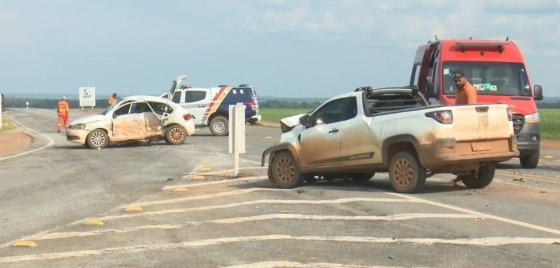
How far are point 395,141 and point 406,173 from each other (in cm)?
52

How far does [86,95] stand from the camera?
8669 centimetres

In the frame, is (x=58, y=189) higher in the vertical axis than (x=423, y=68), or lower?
lower

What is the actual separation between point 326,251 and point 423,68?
39.2 ft

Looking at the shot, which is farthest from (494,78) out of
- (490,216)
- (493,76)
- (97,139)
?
(97,139)

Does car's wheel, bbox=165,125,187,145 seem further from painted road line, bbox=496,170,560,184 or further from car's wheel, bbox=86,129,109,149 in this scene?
painted road line, bbox=496,170,560,184

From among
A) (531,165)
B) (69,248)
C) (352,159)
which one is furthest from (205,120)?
(69,248)

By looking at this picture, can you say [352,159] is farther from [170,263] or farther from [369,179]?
[170,263]

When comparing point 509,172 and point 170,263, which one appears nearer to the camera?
point 170,263

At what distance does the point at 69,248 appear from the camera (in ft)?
29.8

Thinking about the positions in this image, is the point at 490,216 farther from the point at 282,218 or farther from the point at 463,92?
the point at 463,92

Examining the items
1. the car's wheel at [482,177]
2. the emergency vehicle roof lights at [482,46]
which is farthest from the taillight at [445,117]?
the emergency vehicle roof lights at [482,46]

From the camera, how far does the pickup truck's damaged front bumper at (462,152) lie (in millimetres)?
12625

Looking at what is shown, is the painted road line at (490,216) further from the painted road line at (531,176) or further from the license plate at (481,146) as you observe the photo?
the painted road line at (531,176)

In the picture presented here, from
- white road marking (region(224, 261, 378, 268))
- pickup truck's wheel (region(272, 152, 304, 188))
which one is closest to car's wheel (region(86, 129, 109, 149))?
pickup truck's wheel (region(272, 152, 304, 188))
